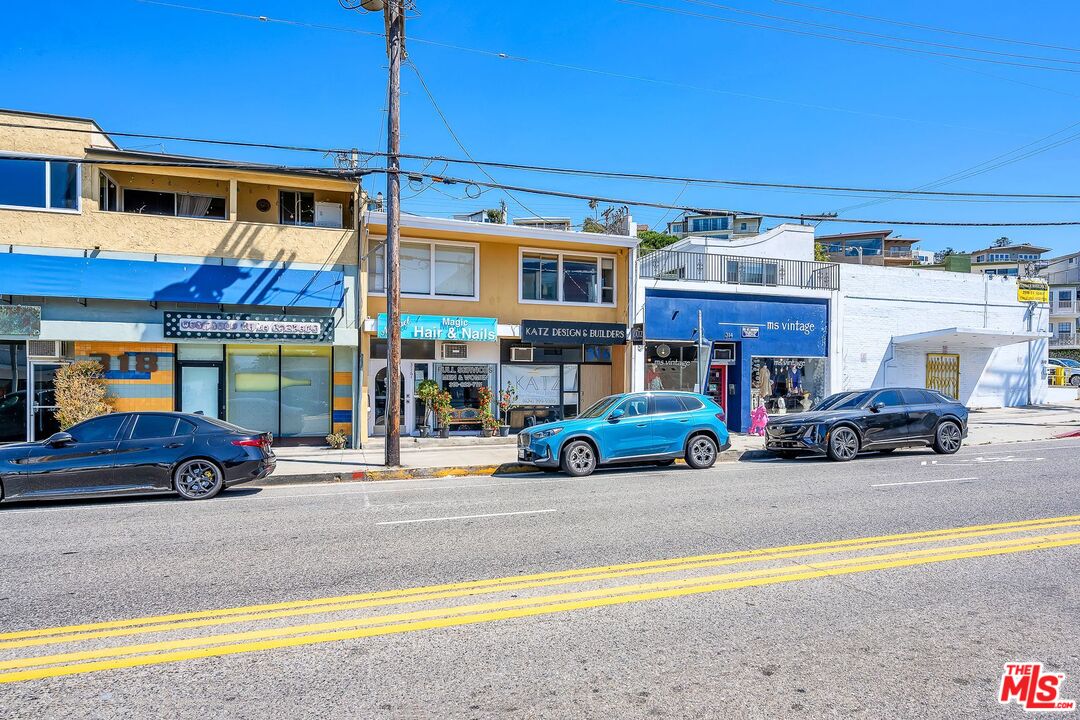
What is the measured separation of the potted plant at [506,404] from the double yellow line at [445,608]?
1304 cm

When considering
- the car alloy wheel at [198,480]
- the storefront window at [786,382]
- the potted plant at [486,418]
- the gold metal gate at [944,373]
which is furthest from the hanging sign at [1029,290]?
the car alloy wheel at [198,480]

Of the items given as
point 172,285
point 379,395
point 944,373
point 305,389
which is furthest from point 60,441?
point 944,373

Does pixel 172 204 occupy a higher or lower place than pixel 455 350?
higher

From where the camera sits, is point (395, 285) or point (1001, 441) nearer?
point (395, 285)

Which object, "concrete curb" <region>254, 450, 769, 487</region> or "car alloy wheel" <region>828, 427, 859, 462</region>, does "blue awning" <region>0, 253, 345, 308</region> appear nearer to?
"concrete curb" <region>254, 450, 769, 487</region>

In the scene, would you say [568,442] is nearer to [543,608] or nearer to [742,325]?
[543,608]

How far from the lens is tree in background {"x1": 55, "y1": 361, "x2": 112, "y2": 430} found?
15.1m

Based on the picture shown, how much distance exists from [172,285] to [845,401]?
53.2ft

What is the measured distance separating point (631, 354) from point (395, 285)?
8929 mm

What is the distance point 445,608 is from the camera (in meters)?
5.15

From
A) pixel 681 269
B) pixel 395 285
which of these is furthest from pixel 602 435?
pixel 681 269

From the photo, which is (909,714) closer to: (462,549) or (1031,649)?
(1031,649)

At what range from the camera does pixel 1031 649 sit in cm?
436

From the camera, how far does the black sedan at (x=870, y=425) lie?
14.4m
